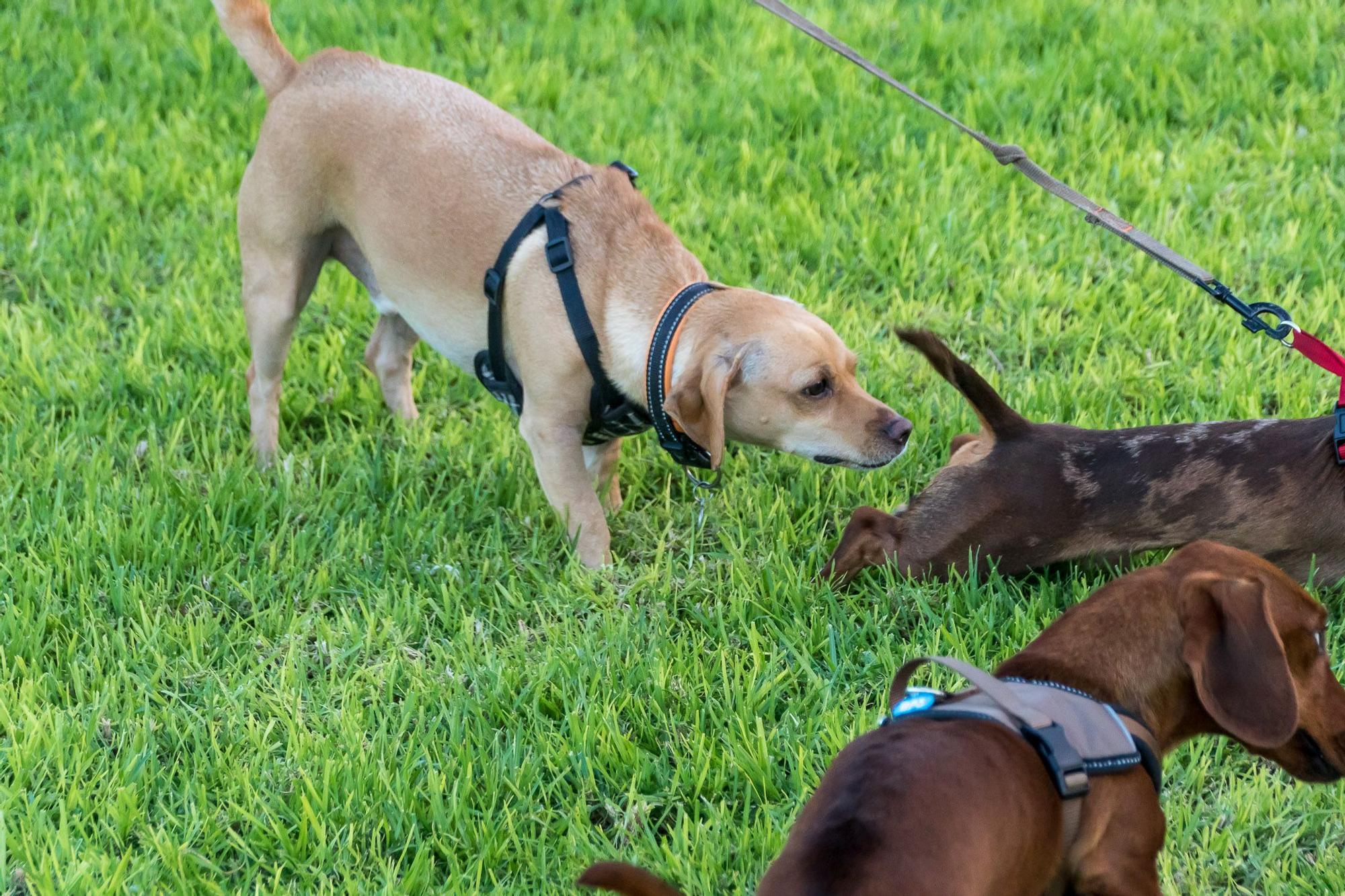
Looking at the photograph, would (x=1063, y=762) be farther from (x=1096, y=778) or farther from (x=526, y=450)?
(x=526, y=450)

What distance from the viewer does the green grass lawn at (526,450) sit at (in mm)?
3188

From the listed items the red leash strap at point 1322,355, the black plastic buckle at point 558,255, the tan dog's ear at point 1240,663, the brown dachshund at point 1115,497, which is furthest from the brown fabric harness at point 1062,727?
the black plastic buckle at point 558,255

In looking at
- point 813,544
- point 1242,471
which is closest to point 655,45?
point 813,544

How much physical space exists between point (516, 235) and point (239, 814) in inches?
77.8

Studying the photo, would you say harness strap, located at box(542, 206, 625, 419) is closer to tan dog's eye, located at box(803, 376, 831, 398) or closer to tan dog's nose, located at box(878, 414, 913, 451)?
tan dog's eye, located at box(803, 376, 831, 398)

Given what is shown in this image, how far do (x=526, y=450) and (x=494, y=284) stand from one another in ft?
2.79

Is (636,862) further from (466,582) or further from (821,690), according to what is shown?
(466,582)

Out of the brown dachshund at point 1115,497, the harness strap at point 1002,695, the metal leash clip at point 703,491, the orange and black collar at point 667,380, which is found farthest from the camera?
the metal leash clip at point 703,491

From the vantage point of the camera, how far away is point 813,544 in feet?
14.0

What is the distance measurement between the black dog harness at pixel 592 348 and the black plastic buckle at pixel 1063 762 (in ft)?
5.66

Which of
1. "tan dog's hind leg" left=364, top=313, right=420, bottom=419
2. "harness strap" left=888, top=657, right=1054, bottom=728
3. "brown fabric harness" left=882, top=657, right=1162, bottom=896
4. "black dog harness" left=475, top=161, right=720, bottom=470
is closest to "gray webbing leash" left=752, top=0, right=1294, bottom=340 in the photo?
"black dog harness" left=475, top=161, right=720, bottom=470

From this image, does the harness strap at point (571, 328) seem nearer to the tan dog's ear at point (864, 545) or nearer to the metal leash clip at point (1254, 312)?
the tan dog's ear at point (864, 545)

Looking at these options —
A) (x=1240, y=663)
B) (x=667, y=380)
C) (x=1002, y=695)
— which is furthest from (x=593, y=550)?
(x=1240, y=663)

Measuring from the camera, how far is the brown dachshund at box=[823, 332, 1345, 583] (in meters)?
3.79
